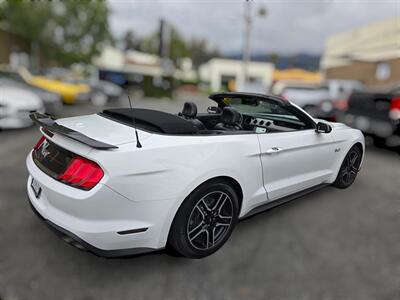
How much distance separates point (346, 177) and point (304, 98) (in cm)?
629

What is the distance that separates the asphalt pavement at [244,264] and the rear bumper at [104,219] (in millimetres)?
320

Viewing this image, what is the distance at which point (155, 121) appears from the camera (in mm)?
2629

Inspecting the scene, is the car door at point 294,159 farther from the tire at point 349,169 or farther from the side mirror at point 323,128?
the tire at point 349,169

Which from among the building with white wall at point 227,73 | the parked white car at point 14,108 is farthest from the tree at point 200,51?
the parked white car at point 14,108

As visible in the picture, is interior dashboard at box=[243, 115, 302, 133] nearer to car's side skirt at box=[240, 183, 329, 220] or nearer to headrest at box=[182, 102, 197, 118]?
headrest at box=[182, 102, 197, 118]

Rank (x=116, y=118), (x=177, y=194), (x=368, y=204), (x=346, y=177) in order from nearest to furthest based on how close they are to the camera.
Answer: (x=177, y=194)
(x=116, y=118)
(x=368, y=204)
(x=346, y=177)

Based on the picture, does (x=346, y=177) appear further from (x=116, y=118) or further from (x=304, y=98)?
(x=304, y=98)

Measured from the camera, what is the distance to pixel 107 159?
2.07m

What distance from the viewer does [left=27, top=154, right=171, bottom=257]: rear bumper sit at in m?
2.08

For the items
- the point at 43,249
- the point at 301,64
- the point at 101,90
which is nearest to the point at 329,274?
the point at 43,249

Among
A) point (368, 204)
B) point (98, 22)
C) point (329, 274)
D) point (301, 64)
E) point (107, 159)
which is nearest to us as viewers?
point (107, 159)

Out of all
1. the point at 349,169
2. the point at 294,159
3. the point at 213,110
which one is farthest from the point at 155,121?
the point at 349,169

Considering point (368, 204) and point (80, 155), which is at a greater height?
point (80, 155)

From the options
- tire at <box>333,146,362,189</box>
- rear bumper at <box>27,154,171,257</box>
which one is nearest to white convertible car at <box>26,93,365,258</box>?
rear bumper at <box>27,154,171,257</box>
